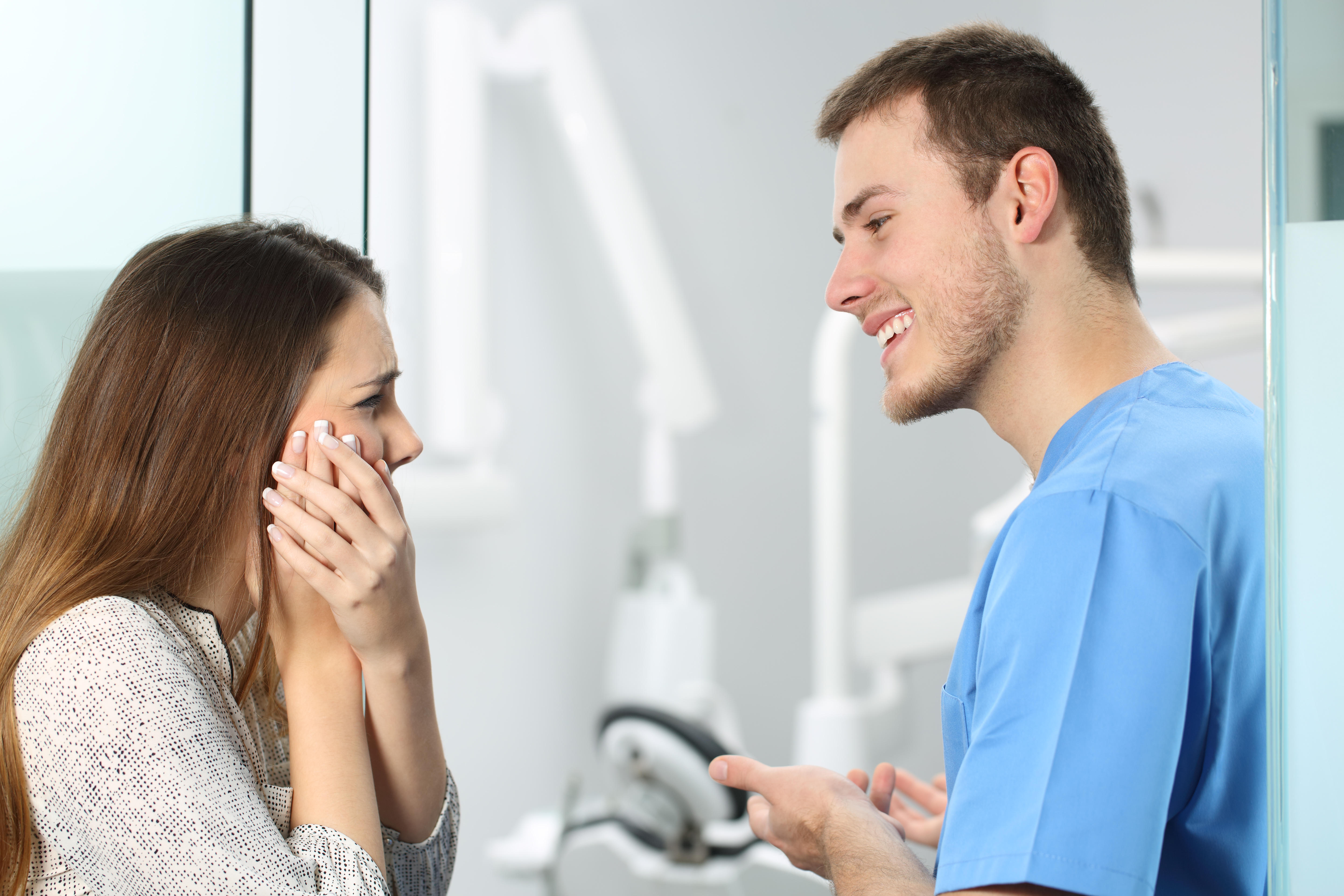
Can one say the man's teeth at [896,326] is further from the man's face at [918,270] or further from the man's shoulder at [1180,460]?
the man's shoulder at [1180,460]

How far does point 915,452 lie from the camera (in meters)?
1.96

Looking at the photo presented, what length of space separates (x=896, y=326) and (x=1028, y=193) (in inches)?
4.7

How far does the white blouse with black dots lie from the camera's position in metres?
0.51

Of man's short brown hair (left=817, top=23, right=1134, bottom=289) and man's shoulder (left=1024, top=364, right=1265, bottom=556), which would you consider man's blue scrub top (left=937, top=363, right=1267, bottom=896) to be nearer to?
man's shoulder (left=1024, top=364, right=1265, bottom=556)

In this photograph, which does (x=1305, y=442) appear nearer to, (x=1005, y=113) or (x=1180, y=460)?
(x=1180, y=460)

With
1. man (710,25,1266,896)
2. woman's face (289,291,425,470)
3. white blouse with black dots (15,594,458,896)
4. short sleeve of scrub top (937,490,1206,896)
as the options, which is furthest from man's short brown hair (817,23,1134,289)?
white blouse with black dots (15,594,458,896)

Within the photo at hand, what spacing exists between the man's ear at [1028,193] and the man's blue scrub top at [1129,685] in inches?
6.5

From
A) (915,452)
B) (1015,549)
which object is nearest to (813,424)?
(915,452)

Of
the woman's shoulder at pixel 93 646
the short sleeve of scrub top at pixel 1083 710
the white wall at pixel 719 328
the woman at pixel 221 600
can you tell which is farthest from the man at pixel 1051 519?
the white wall at pixel 719 328

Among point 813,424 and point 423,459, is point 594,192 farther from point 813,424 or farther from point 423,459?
point 813,424

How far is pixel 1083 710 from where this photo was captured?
1.57 ft

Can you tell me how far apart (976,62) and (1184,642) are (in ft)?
1.37

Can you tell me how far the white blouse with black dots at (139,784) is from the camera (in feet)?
1.67

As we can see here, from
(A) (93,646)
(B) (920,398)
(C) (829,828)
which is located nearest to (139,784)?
(A) (93,646)
